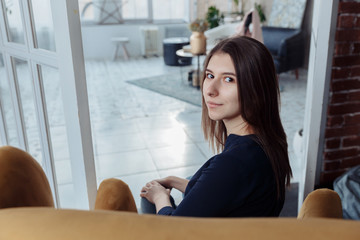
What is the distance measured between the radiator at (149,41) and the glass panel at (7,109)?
7924 mm

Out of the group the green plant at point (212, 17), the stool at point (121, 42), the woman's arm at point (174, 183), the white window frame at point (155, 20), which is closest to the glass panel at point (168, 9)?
the white window frame at point (155, 20)

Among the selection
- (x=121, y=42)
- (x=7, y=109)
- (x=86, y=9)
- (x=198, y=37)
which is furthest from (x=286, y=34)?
(x=7, y=109)

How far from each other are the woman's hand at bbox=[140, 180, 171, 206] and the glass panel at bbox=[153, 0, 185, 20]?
939cm

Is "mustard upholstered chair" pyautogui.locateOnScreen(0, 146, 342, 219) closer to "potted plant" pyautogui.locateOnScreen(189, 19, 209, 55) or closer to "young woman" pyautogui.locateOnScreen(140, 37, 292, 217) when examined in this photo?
"young woman" pyautogui.locateOnScreen(140, 37, 292, 217)

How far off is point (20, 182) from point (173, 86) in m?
5.91

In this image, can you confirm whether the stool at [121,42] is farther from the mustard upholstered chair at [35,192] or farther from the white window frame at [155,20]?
the mustard upholstered chair at [35,192]

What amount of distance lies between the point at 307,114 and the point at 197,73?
416 cm

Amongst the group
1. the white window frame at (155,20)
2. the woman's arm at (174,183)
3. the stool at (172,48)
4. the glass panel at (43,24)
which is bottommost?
the stool at (172,48)

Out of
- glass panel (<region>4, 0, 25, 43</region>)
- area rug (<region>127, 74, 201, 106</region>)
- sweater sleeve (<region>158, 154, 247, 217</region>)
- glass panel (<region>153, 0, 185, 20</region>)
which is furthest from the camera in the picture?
glass panel (<region>153, 0, 185, 20</region>)

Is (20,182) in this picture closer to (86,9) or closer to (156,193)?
(156,193)

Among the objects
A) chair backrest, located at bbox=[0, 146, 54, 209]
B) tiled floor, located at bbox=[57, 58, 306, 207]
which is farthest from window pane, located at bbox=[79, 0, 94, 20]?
chair backrest, located at bbox=[0, 146, 54, 209]

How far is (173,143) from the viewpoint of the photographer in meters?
4.04

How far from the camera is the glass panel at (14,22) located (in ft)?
5.33

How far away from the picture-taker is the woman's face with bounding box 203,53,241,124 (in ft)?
3.77
